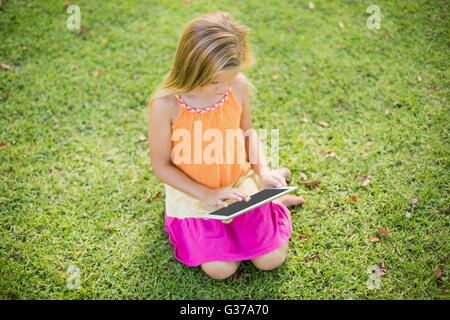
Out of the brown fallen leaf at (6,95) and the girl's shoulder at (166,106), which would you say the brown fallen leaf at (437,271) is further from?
the brown fallen leaf at (6,95)

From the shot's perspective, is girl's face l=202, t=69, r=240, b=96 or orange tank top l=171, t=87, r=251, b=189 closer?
girl's face l=202, t=69, r=240, b=96

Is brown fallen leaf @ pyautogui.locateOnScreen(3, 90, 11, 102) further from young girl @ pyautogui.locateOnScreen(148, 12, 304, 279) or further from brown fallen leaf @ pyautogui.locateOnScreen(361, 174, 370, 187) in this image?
brown fallen leaf @ pyautogui.locateOnScreen(361, 174, 370, 187)

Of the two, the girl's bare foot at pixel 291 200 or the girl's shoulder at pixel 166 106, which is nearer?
the girl's shoulder at pixel 166 106

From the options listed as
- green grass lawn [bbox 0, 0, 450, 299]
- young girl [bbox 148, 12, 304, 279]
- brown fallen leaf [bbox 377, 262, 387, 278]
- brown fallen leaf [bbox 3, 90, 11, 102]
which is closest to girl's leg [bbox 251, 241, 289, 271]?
young girl [bbox 148, 12, 304, 279]

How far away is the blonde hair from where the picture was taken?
189 cm

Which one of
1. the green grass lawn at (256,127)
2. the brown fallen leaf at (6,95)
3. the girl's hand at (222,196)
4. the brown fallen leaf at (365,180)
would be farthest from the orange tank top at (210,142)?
the brown fallen leaf at (6,95)

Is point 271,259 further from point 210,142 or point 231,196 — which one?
point 210,142

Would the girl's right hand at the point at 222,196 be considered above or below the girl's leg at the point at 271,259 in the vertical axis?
above

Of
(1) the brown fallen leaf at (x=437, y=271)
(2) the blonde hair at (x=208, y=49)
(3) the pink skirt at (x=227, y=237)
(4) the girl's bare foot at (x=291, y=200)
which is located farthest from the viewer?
(4) the girl's bare foot at (x=291, y=200)

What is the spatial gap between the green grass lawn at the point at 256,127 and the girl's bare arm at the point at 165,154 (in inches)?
27.2

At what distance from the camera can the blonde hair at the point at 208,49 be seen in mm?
1885

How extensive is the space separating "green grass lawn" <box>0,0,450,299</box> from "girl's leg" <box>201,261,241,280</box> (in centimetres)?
14
